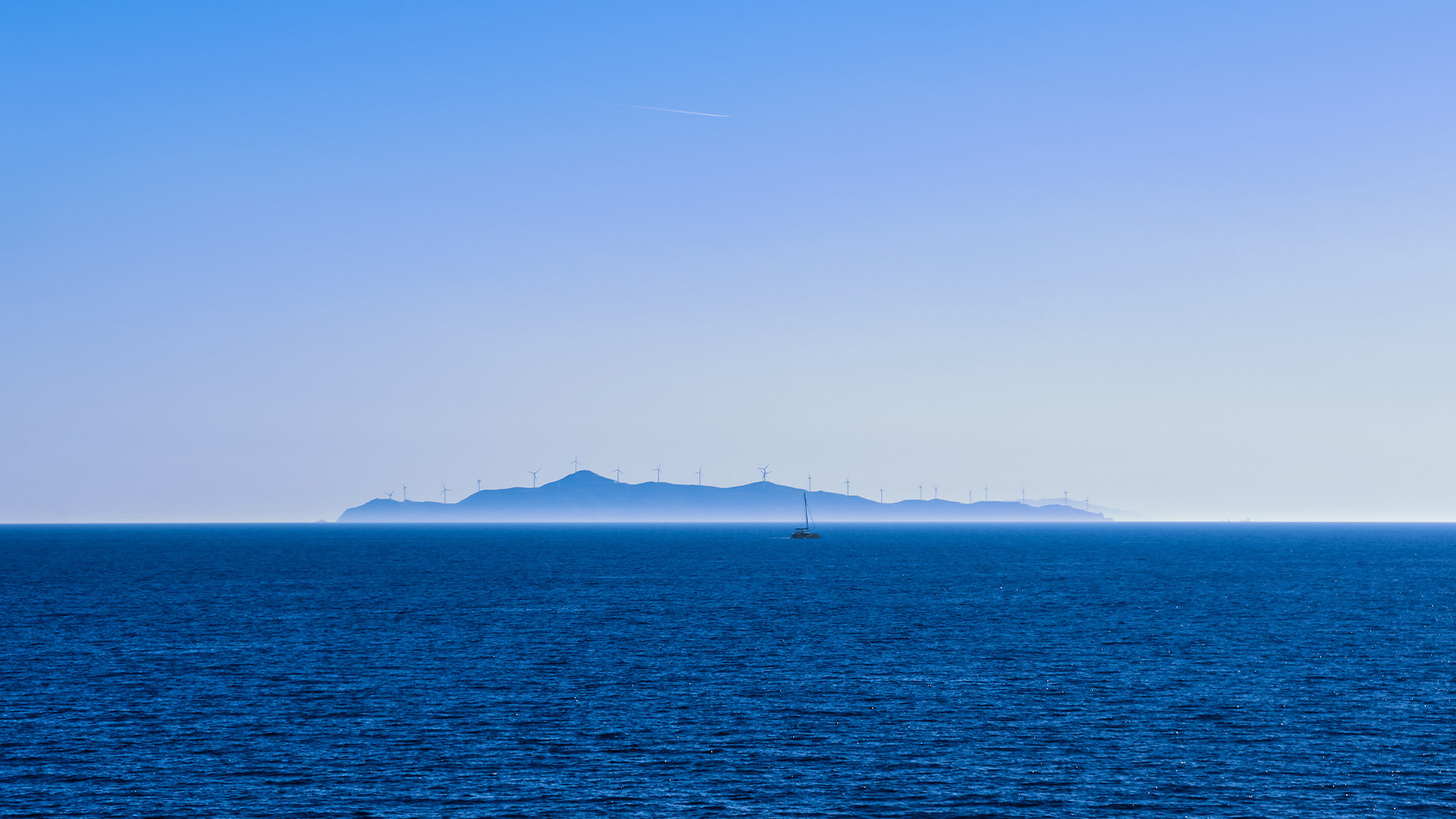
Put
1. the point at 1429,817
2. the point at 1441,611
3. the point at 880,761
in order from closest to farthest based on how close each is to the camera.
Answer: the point at 1429,817, the point at 880,761, the point at 1441,611

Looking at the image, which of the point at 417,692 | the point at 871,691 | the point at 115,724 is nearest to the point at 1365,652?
the point at 871,691

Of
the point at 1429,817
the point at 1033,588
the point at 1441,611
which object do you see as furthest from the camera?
the point at 1033,588

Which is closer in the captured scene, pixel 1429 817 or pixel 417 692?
pixel 1429 817

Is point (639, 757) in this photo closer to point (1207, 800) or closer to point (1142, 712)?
point (1207, 800)

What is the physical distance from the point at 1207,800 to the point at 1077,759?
24.9 feet

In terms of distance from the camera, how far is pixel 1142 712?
6681 cm

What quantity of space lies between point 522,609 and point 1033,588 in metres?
74.9

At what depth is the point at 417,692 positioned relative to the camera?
241 ft

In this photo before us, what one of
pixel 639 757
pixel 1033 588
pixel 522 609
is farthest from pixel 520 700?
pixel 1033 588

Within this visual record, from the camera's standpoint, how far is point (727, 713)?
66.8 meters

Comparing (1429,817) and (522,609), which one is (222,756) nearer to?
(1429,817)

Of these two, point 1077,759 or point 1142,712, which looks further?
point 1142,712

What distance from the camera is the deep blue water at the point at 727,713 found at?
165 ft

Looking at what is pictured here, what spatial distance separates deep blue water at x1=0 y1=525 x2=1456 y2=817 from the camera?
1975 inches
